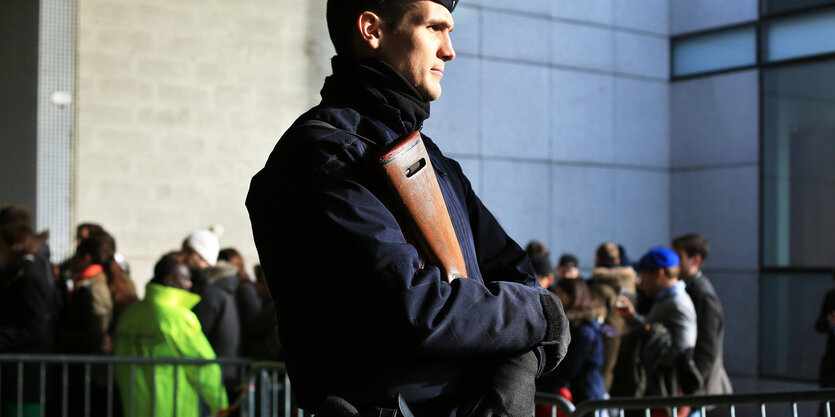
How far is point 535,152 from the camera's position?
14734 mm

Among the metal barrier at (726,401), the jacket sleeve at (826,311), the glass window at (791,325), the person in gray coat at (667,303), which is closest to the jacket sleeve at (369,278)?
the metal barrier at (726,401)

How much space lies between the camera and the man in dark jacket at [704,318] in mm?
7016

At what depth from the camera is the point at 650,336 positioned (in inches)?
268

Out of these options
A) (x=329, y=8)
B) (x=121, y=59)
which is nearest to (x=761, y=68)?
(x=121, y=59)

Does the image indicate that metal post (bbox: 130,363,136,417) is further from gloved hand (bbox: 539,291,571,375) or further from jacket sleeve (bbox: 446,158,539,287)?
gloved hand (bbox: 539,291,571,375)

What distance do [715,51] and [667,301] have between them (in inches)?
343

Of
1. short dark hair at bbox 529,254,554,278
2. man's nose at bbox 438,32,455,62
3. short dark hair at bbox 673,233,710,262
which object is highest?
man's nose at bbox 438,32,455,62

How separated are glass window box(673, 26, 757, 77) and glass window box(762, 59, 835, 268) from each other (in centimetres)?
49

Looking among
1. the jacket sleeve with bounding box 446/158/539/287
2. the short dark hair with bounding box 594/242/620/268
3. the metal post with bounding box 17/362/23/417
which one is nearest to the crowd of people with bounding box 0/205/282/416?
the metal post with bounding box 17/362/23/417

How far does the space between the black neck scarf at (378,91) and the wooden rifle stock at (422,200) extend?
108 mm

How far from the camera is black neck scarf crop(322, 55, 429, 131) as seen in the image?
224 centimetres

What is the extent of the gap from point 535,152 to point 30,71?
6849 millimetres

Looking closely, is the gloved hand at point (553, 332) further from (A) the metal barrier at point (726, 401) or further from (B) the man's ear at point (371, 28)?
(A) the metal barrier at point (726, 401)

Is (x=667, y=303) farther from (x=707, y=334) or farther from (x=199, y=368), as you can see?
(x=199, y=368)
